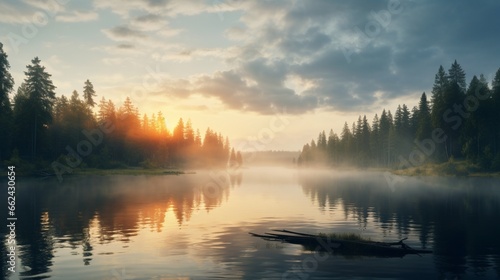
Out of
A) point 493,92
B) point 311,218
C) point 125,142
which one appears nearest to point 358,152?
point 493,92

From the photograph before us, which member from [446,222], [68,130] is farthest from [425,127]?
[68,130]

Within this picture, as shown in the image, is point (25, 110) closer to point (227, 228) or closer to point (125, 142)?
point (125, 142)

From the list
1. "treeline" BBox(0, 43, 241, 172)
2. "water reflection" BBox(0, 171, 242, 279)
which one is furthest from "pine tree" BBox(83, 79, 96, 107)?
"water reflection" BBox(0, 171, 242, 279)

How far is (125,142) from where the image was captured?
4798 inches

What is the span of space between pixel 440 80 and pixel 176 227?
339ft

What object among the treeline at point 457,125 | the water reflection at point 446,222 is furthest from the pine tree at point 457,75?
the water reflection at point 446,222

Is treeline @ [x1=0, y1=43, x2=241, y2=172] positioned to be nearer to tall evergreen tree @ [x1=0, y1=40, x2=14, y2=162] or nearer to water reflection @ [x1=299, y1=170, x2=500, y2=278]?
tall evergreen tree @ [x1=0, y1=40, x2=14, y2=162]

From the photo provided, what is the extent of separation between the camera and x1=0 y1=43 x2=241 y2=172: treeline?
8544cm

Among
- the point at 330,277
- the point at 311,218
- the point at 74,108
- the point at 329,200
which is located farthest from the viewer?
the point at 74,108

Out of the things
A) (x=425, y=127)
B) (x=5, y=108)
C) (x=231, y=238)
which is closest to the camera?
(x=231, y=238)

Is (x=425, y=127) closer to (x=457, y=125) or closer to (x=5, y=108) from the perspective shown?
(x=457, y=125)

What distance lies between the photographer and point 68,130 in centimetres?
10069

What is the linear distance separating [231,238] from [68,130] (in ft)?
289

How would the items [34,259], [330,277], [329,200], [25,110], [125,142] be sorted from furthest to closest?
[125,142]
[25,110]
[329,200]
[34,259]
[330,277]
